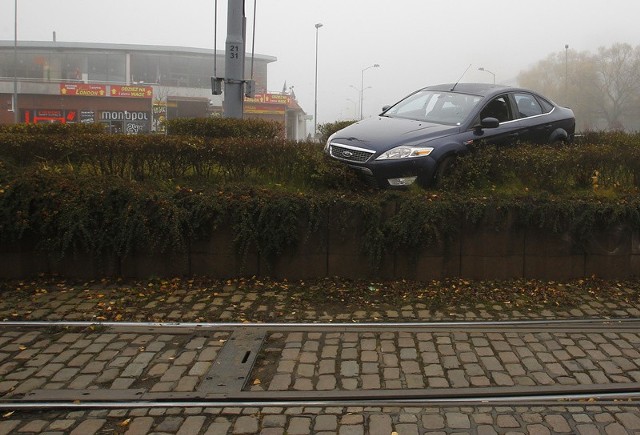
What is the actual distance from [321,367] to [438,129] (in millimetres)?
4430

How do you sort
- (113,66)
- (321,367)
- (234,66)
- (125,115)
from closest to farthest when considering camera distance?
(321,367) → (234,66) → (125,115) → (113,66)

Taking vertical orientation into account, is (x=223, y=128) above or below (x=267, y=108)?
Answer: below

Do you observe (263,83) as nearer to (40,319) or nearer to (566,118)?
(566,118)

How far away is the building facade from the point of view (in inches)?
1741

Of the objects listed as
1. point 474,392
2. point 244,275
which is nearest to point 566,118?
point 244,275

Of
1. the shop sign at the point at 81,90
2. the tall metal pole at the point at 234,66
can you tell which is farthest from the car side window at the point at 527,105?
the shop sign at the point at 81,90

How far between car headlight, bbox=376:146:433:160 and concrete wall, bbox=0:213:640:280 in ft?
3.87

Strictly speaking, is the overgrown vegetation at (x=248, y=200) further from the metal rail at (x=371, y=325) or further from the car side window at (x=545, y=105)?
the car side window at (x=545, y=105)

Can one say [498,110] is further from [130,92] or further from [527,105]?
[130,92]

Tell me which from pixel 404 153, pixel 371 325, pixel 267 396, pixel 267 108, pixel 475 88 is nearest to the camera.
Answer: pixel 267 396

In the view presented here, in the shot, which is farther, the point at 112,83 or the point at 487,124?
the point at 112,83

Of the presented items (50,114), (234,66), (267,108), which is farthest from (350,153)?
(50,114)

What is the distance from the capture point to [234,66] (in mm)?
11219

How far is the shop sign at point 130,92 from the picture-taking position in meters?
45.8
